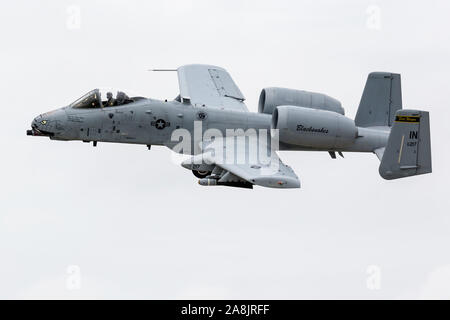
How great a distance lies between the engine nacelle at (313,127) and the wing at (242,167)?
743 millimetres

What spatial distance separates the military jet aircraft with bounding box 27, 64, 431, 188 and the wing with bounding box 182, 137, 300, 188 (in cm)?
3

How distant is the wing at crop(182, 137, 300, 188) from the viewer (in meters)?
26.2

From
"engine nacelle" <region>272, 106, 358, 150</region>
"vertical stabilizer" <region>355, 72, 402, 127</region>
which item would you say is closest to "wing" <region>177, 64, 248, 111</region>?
"engine nacelle" <region>272, 106, 358, 150</region>

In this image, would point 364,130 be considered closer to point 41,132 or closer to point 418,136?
point 418,136

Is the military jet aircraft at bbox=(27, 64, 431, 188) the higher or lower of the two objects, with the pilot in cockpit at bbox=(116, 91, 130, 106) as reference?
lower

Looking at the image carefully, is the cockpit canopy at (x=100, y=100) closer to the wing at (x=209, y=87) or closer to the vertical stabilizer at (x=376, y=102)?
the wing at (x=209, y=87)

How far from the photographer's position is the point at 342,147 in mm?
30047

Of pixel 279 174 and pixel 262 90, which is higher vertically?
pixel 262 90

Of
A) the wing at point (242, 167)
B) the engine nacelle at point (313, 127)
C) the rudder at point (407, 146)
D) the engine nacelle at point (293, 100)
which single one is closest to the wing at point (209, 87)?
the engine nacelle at point (293, 100)

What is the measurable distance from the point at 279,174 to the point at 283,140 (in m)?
3.09

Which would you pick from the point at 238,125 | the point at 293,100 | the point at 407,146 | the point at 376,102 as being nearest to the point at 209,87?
the point at 238,125

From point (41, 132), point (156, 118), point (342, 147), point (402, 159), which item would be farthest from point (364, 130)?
point (41, 132)

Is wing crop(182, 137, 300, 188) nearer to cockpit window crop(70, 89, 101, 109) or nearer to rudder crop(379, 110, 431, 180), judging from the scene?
rudder crop(379, 110, 431, 180)

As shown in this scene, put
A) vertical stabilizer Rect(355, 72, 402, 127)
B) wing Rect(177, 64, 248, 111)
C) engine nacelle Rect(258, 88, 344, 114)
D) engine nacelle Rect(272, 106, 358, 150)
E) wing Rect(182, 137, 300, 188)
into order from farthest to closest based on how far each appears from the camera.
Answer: wing Rect(177, 64, 248, 111), vertical stabilizer Rect(355, 72, 402, 127), engine nacelle Rect(258, 88, 344, 114), engine nacelle Rect(272, 106, 358, 150), wing Rect(182, 137, 300, 188)
